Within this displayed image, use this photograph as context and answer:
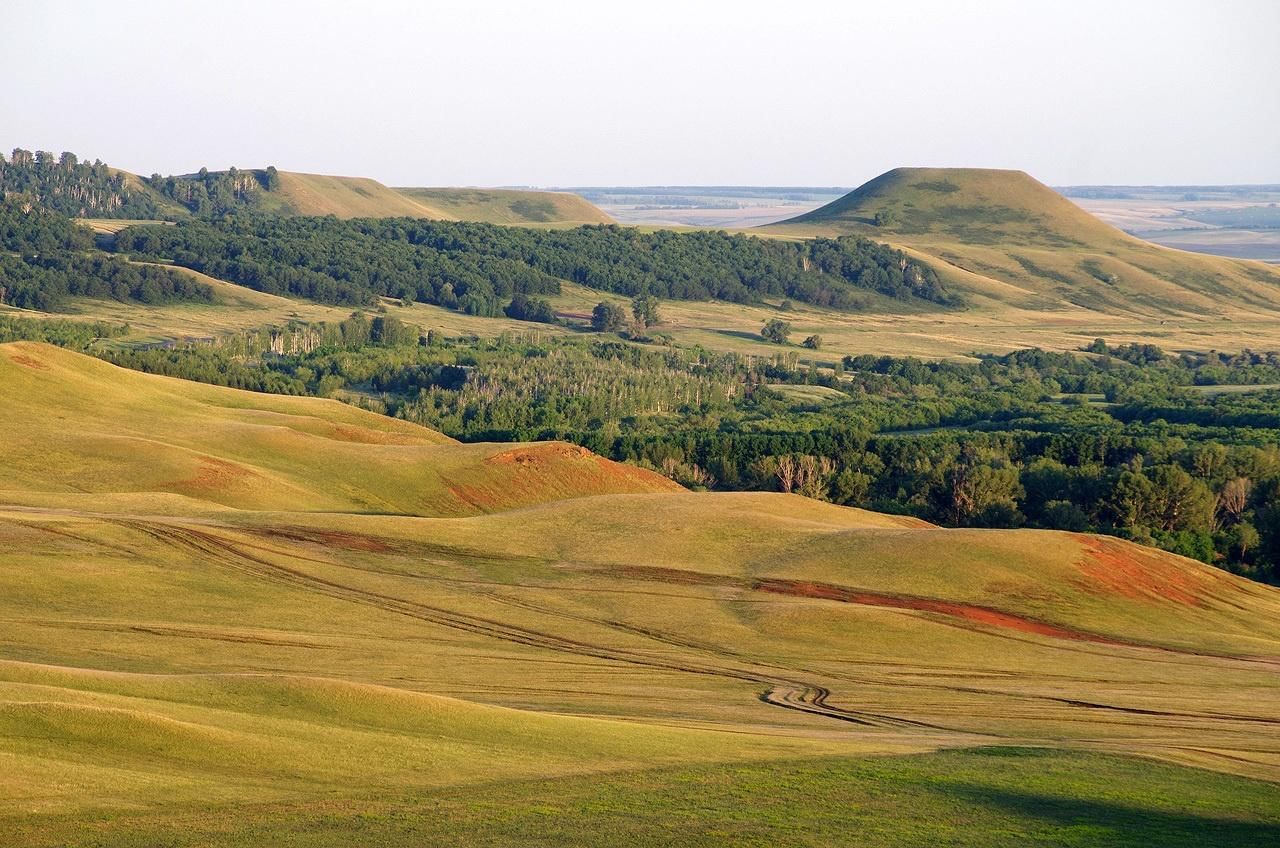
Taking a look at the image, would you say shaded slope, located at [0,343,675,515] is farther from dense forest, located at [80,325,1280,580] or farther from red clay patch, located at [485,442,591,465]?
dense forest, located at [80,325,1280,580]

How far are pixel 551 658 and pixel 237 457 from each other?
5571 centimetres

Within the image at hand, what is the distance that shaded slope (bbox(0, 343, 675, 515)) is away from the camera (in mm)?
96188

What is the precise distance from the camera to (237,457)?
359 feet

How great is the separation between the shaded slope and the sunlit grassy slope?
15.8 inches

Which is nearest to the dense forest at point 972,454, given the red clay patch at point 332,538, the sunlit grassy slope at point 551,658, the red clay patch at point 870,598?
the sunlit grassy slope at point 551,658

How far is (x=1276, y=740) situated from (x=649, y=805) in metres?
23.5

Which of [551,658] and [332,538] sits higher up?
[551,658]

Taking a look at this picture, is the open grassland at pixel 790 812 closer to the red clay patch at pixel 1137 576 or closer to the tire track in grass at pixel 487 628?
the tire track in grass at pixel 487 628

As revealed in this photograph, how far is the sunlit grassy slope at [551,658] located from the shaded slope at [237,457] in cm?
40

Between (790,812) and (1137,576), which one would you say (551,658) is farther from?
(1137,576)

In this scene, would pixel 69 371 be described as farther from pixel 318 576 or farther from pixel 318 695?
pixel 318 695

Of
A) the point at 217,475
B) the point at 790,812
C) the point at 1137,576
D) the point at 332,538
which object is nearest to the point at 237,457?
the point at 217,475

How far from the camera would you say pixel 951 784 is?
38.8m

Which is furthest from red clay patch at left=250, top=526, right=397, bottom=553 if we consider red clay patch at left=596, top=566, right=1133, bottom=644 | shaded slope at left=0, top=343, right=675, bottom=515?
shaded slope at left=0, top=343, right=675, bottom=515
